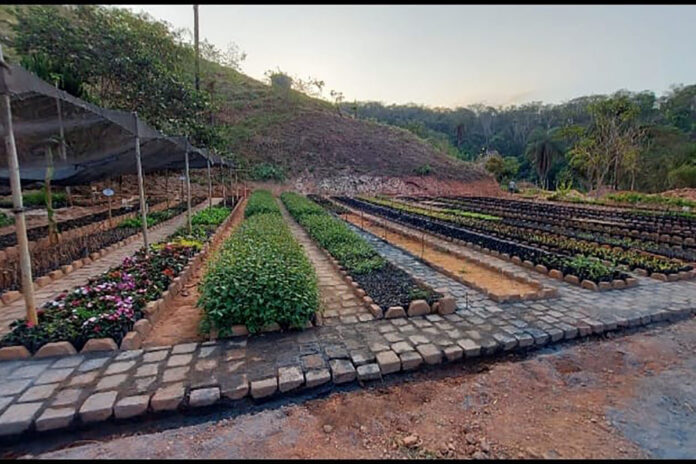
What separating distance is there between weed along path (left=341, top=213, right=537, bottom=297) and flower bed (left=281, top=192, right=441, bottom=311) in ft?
3.53

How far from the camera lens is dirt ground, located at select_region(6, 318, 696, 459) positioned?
206cm

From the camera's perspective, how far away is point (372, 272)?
5164 mm

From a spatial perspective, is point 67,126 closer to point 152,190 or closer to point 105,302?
point 105,302

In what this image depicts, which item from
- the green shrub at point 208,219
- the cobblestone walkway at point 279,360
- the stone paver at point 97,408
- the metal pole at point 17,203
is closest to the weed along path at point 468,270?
the cobblestone walkway at point 279,360

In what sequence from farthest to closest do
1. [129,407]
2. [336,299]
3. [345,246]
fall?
[345,246], [336,299], [129,407]

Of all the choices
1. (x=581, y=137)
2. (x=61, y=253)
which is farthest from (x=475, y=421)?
(x=581, y=137)

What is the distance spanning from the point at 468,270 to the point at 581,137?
30500 mm

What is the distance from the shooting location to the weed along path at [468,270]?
4.93 m

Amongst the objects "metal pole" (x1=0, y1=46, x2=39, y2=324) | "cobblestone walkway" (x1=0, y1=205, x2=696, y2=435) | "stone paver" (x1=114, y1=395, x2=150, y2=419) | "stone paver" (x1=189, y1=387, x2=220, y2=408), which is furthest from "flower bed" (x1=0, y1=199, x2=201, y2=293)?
"stone paver" (x1=189, y1=387, x2=220, y2=408)

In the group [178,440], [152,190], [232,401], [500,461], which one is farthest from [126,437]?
[152,190]

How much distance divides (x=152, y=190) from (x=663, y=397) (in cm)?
2168

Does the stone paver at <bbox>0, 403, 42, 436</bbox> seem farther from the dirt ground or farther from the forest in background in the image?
the forest in background

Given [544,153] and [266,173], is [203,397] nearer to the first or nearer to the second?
[266,173]

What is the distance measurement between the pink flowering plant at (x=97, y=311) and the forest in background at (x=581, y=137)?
29.3 m
